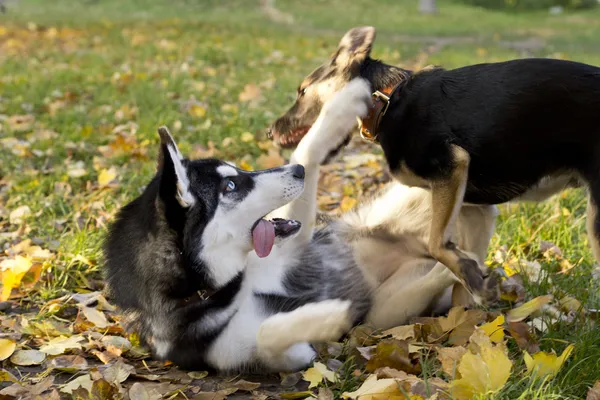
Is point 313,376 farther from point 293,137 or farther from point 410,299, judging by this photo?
point 293,137

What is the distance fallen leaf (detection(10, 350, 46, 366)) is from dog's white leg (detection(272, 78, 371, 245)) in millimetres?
1263

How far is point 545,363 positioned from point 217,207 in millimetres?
1397

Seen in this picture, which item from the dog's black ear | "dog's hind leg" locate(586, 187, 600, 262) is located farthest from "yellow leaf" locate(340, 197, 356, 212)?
"dog's hind leg" locate(586, 187, 600, 262)

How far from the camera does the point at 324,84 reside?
339 cm

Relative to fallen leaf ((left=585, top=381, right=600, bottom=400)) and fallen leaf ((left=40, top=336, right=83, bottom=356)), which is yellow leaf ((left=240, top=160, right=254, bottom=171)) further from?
fallen leaf ((left=585, top=381, right=600, bottom=400))

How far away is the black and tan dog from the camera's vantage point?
8.96 ft

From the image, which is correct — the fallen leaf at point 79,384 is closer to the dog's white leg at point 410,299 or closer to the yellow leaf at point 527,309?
the dog's white leg at point 410,299

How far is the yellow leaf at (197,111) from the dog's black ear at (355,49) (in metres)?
3.46

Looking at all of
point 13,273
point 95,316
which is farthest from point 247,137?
point 95,316

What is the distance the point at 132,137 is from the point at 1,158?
113cm

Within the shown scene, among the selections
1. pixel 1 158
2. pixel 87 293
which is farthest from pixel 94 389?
pixel 1 158

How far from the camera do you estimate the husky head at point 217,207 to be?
101 inches

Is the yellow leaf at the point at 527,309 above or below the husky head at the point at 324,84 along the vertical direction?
below

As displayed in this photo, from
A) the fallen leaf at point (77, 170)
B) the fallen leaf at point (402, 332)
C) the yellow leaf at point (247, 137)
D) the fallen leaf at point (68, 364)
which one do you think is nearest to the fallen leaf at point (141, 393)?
the fallen leaf at point (68, 364)
